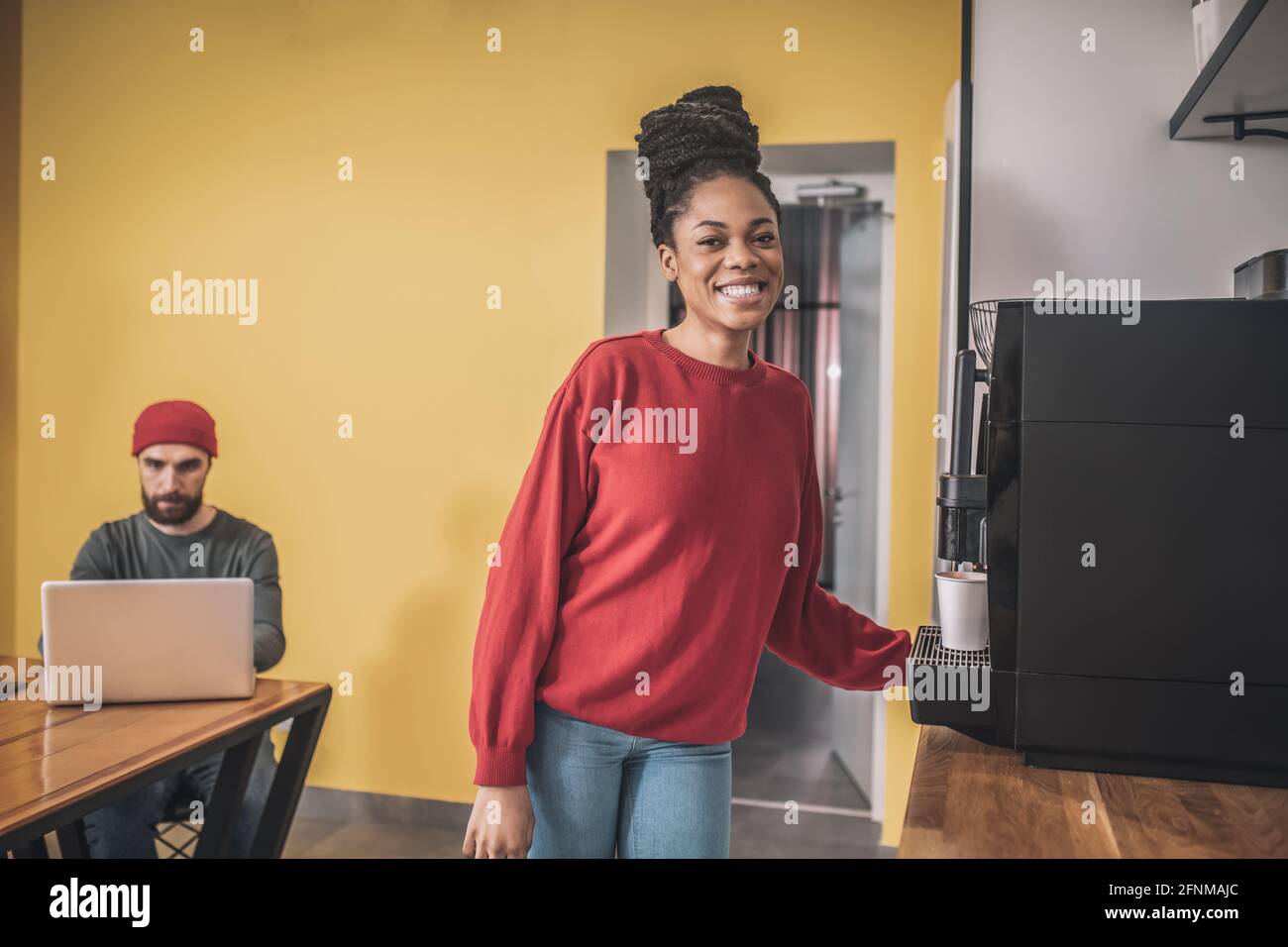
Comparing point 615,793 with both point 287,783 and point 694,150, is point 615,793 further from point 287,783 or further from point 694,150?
point 287,783

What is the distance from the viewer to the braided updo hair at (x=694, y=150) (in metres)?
1.25

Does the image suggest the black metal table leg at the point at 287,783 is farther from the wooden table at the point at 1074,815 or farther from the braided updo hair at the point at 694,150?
the wooden table at the point at 1074,815

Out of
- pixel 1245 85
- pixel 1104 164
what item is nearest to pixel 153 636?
pixel 1104 164

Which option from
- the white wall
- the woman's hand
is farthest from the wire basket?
the woman's hand

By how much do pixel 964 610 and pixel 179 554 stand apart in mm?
1970

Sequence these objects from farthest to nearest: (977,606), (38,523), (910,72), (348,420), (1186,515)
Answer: (38,523) → (348,420) → (910,72) → (977,606) → (1186,515)

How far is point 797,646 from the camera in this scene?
130 centimetres

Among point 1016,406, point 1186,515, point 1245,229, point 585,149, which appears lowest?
point 1186,515

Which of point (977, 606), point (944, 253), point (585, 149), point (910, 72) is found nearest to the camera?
point (977, 606)

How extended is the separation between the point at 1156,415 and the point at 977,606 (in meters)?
0.33

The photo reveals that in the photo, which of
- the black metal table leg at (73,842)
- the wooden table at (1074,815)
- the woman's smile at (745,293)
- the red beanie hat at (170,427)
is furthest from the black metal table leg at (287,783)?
the wooden table at (1074,815)

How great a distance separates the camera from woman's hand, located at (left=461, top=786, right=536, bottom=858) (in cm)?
110

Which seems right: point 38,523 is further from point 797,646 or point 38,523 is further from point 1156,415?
point 1156,415
